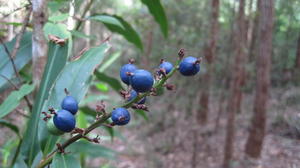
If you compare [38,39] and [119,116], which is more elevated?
[38,39]

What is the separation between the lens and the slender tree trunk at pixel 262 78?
5.79 metres

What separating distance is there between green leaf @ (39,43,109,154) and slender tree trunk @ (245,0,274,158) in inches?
211

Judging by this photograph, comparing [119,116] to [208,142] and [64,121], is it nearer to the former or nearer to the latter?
[64,121]

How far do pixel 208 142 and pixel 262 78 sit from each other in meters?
2.98

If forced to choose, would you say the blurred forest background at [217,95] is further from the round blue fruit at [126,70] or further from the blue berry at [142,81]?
the blue berry at [142,81]

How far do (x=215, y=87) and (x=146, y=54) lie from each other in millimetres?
3754

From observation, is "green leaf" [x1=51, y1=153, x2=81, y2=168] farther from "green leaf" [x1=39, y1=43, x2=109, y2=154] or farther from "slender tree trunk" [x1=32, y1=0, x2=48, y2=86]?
"slender tree trunk" [x1=32, y1=0, x2=48, y2=86]

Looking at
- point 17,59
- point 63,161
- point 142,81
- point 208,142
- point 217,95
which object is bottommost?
point 208,142

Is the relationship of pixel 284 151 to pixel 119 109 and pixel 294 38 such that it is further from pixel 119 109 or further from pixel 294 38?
pixel 119 109

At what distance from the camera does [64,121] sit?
815mm

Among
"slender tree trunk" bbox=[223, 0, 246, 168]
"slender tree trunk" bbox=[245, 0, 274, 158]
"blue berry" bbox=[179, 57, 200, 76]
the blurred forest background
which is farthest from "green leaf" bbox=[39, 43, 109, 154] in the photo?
"slender tree trunk" bbox=[245, 0, 274, 158]

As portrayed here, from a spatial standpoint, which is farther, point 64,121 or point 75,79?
point 75,79

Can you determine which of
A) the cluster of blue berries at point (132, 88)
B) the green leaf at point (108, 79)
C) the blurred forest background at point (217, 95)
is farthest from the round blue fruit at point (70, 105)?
the blurred forest background at point (217, 95)

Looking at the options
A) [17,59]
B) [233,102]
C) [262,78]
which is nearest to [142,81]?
[17,59]
